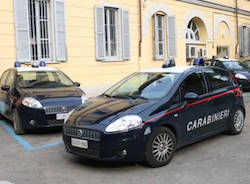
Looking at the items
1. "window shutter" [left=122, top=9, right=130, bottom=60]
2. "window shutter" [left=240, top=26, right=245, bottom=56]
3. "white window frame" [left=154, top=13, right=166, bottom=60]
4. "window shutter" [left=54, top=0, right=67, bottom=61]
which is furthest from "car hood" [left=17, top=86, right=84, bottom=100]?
"window shutter" [left=240, top=26, right=245, bottom=56]

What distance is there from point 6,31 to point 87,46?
3.21 m

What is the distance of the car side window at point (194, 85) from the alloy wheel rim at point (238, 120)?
114 cm

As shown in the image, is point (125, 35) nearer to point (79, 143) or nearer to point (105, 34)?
point (105, 34)

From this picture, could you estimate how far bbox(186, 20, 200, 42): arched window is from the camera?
63.1ft

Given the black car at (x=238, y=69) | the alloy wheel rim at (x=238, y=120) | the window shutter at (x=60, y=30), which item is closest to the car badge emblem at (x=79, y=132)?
the alloy wheel rim at (x=238, y=120)

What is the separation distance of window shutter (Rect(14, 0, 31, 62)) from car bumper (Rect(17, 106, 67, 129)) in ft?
14.7

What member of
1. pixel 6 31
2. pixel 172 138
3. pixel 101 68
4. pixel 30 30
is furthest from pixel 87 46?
pixel 172 138

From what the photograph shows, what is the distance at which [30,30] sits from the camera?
11250 mm

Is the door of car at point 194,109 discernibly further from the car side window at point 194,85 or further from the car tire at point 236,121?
the car tire at point 236,121

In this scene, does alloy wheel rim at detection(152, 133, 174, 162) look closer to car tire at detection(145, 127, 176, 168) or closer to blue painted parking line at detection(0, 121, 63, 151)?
car tire at detection(145, 127, 176, 168)

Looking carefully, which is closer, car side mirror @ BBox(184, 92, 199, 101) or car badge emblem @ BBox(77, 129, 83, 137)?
car badge emblem @ BBox(77, 129, 83, 137)

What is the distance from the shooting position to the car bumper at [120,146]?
4.37m

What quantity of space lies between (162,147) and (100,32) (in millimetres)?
9105

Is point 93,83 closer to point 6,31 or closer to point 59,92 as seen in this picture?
point 6,31
